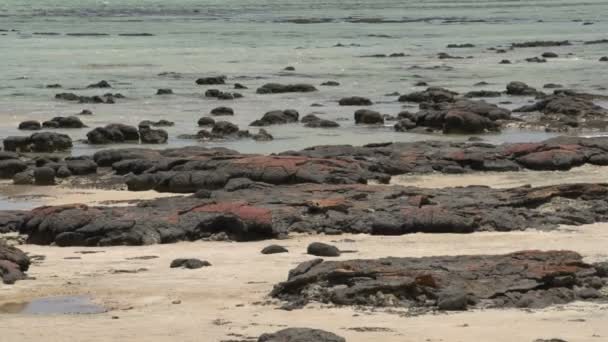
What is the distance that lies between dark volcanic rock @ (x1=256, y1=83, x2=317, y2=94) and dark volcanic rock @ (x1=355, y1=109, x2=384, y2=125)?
33.3ft

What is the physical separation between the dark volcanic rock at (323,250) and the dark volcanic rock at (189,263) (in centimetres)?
116

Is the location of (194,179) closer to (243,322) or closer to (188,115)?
(243,322)

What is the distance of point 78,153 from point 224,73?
85.2 feet

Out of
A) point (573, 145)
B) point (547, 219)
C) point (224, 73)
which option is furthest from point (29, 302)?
point (224, 73)

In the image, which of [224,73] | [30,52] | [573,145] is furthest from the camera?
[30,52]

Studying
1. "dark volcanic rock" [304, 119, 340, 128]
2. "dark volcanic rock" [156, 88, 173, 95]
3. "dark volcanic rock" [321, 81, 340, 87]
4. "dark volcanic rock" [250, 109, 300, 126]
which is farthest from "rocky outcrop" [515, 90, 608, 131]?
"dark volcanic rock" [156, 88, 173, 95]

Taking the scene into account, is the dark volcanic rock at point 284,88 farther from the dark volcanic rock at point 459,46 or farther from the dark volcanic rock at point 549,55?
the dark volcanic rock at point 459,46

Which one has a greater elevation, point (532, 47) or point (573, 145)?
point (573, 145)

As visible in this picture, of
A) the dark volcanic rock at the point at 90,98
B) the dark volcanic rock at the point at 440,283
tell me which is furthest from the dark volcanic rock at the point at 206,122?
the dark volcanic rock at the point at 440,283

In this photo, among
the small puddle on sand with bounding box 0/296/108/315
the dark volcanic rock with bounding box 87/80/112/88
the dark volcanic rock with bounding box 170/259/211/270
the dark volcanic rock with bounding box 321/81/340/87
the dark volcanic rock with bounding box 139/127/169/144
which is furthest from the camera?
→ the dark volcanic rock with bounding box 321/81/340/87

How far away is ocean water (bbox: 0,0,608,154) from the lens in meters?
36.7

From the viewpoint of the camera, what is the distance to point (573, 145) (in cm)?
2406

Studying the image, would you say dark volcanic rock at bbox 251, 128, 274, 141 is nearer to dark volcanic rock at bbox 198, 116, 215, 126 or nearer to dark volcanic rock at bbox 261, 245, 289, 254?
dark volcanic rock at bbox 198, 116, 215, 126

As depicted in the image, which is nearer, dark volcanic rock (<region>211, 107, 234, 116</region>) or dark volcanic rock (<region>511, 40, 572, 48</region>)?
dark volcanic rock (<region>211, 107, 234, 116</region>)
